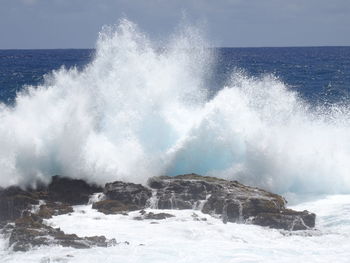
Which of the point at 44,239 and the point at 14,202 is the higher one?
the point at 14,202

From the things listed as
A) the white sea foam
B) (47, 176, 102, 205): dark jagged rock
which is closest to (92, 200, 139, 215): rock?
the white sea foam

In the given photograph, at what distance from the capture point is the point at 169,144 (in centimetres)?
2183

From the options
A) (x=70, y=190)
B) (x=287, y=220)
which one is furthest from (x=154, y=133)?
(x=287, y=220)

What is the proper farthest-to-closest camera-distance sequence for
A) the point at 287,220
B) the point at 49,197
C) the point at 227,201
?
the point at 49,197
the point at 227,201
the point at 287,220

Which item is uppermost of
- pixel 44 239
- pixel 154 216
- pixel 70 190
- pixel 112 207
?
pixel 70 190

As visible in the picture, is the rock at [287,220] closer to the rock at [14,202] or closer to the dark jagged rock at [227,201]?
the dark jagged rock at [227,201]

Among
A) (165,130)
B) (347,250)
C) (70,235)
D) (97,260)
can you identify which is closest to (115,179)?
(165,130)

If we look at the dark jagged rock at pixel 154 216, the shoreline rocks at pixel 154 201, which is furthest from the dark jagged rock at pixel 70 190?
the dark jagged rock at pixel 154 216

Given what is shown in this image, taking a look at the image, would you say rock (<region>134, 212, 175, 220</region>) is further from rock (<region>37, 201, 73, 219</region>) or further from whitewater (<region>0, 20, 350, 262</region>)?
rock (<region>37, 201, 73, 219</region>)

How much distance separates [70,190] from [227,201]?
15.7ft

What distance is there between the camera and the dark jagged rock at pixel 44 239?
13331mm

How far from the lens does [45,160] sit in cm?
1980

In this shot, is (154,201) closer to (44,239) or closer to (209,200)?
(209,200)

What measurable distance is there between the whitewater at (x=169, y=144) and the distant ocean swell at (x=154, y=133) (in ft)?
0.13
